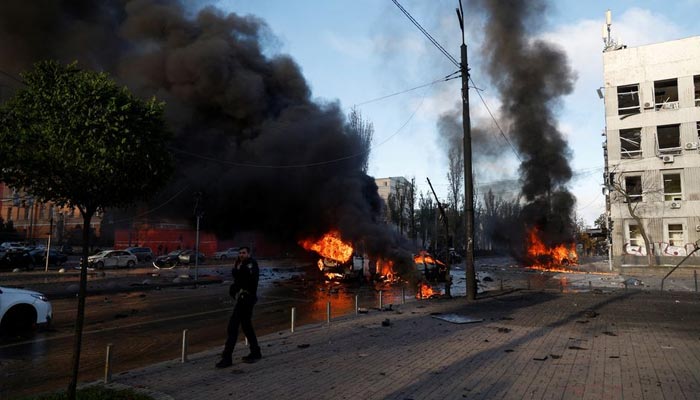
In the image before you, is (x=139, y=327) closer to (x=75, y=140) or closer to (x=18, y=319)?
(x=18, y=319)

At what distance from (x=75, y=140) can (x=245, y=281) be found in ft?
9.33

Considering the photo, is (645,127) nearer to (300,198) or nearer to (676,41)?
(676,41)

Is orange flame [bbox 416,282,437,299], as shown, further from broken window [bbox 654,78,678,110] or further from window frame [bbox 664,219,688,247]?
broken window [bbox 654,78,678,110]

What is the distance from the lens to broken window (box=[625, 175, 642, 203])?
25.6 m

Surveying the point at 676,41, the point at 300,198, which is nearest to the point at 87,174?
the point at 300,198

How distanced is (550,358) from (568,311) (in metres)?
5.37

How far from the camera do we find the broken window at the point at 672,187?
24.8 meters

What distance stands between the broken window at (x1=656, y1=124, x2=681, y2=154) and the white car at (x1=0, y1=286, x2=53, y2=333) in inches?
1158

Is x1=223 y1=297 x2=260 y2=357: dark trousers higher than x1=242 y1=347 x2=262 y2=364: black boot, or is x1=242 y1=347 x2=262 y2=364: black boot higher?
x1=223 y1=297 x2=260 y2=357: dark trousers

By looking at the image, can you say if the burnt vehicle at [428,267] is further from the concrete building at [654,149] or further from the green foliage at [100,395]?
the green foliage at [100,395]

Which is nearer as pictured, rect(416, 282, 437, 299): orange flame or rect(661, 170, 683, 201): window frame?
rect(416, 282, 437, 299): orange flame

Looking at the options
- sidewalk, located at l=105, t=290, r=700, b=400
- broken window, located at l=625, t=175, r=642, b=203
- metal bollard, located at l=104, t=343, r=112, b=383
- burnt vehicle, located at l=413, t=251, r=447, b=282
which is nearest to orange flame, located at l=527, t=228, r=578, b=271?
broken window, located at l=625, t=175, r=642, b=203

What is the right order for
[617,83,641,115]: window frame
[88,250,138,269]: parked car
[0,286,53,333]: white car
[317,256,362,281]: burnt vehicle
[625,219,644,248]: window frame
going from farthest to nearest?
[88,250,138,269]: parked car, [617,83,641,115]: window frame, [625,219,644,248]: window frame, [317,256,362,281]: burnt vehicle, [0,286,53,333]: white car

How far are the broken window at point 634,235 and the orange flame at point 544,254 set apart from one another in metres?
7.64
